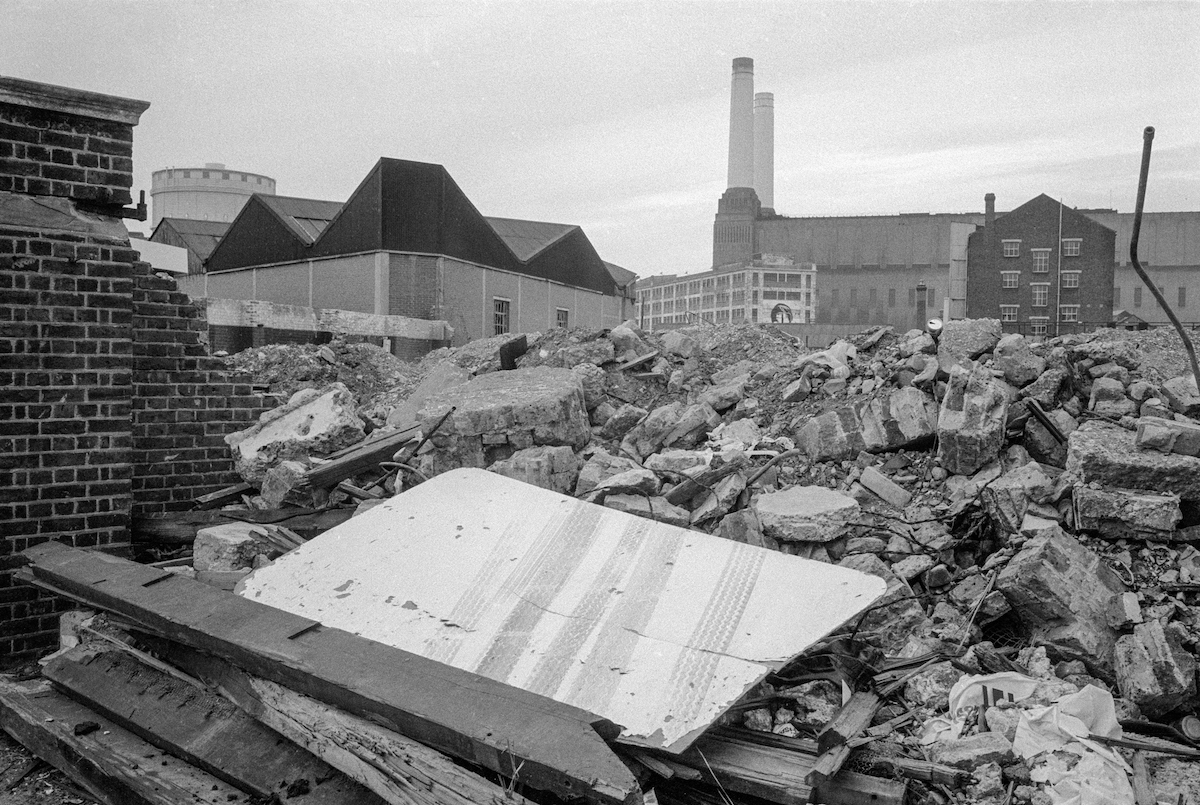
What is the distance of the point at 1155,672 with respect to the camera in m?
3.93

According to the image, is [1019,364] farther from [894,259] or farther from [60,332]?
[894,259]

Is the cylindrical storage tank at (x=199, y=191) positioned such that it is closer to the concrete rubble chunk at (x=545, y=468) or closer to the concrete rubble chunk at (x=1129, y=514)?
the concrete rubble chunk at (x=545, y=468)

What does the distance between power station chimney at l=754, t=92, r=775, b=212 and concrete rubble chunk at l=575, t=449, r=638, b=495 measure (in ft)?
240

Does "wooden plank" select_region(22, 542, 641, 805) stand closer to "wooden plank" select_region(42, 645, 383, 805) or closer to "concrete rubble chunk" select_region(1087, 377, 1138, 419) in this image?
"wooden plank" select_region(42, 645, 383, 805)

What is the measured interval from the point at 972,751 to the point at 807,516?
1833 millimetres

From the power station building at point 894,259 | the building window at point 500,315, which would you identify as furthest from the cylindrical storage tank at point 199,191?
the building window at point 500,315

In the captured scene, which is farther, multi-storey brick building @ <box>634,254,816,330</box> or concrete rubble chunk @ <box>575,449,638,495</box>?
multi-storey brick building @ <box>634,254,816,330</box>

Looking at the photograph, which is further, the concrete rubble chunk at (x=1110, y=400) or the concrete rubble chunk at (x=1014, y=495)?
the concrete rubble chunk at (x=1110, y=400)

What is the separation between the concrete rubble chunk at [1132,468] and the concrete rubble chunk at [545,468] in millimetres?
3177

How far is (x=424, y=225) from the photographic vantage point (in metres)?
24.7

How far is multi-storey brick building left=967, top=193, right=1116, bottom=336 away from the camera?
45.5 metres

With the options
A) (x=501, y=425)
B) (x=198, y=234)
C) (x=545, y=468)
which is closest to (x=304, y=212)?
(x=198, y=234)

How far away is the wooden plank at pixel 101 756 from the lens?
130 inches

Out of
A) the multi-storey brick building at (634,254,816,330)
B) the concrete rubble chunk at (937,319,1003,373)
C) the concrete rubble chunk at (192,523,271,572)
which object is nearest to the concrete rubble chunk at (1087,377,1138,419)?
the concrete rubble chunk at (937,319,1003,373)
